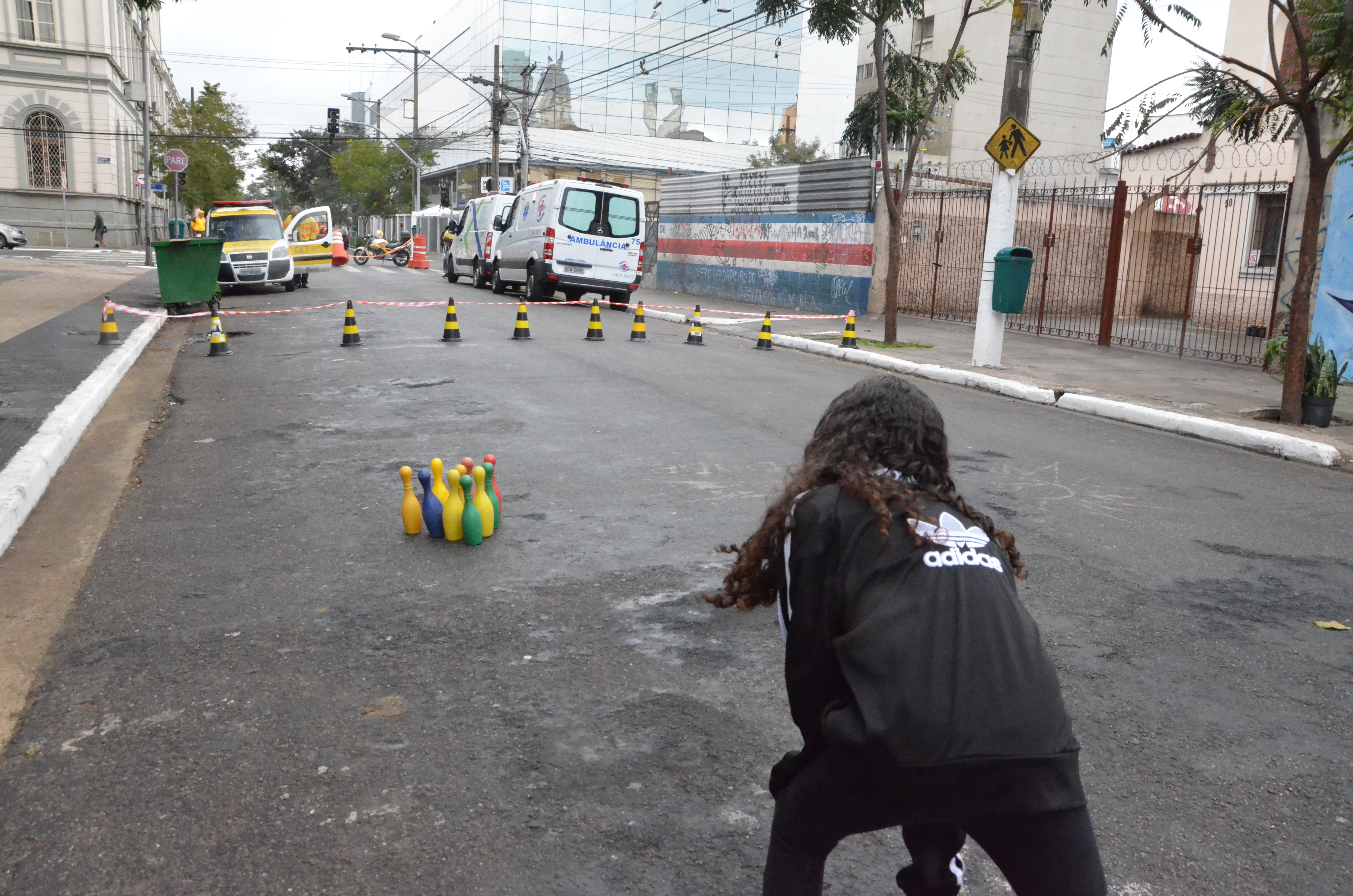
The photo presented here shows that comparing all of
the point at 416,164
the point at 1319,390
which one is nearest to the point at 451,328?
the point at 1319,390

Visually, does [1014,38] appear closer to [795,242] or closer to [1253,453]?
[1253,453]

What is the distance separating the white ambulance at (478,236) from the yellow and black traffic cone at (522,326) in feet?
34.9

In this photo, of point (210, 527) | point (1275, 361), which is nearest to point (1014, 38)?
point (1275, 361)

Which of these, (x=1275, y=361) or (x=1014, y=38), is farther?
(x=1275, y=361)

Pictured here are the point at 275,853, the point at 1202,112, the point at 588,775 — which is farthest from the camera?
the point at 1202,112

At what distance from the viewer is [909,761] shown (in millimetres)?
1852

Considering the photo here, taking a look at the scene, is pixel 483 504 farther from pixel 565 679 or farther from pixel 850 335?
pixel 850 335

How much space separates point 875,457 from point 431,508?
11.7ft

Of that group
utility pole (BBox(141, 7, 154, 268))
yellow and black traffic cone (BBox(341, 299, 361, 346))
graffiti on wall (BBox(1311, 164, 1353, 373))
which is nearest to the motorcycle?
utility pole (BBox(141, 7, 154, 268))

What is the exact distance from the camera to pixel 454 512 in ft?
17.4

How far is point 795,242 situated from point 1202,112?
1333 centimetres

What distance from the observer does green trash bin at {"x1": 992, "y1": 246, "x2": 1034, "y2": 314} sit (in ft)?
40.3

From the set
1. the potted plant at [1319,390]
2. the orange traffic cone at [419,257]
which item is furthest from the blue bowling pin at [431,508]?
the orange traffic cone at [419,257]

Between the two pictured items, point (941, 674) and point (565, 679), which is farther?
point (565, 679)
